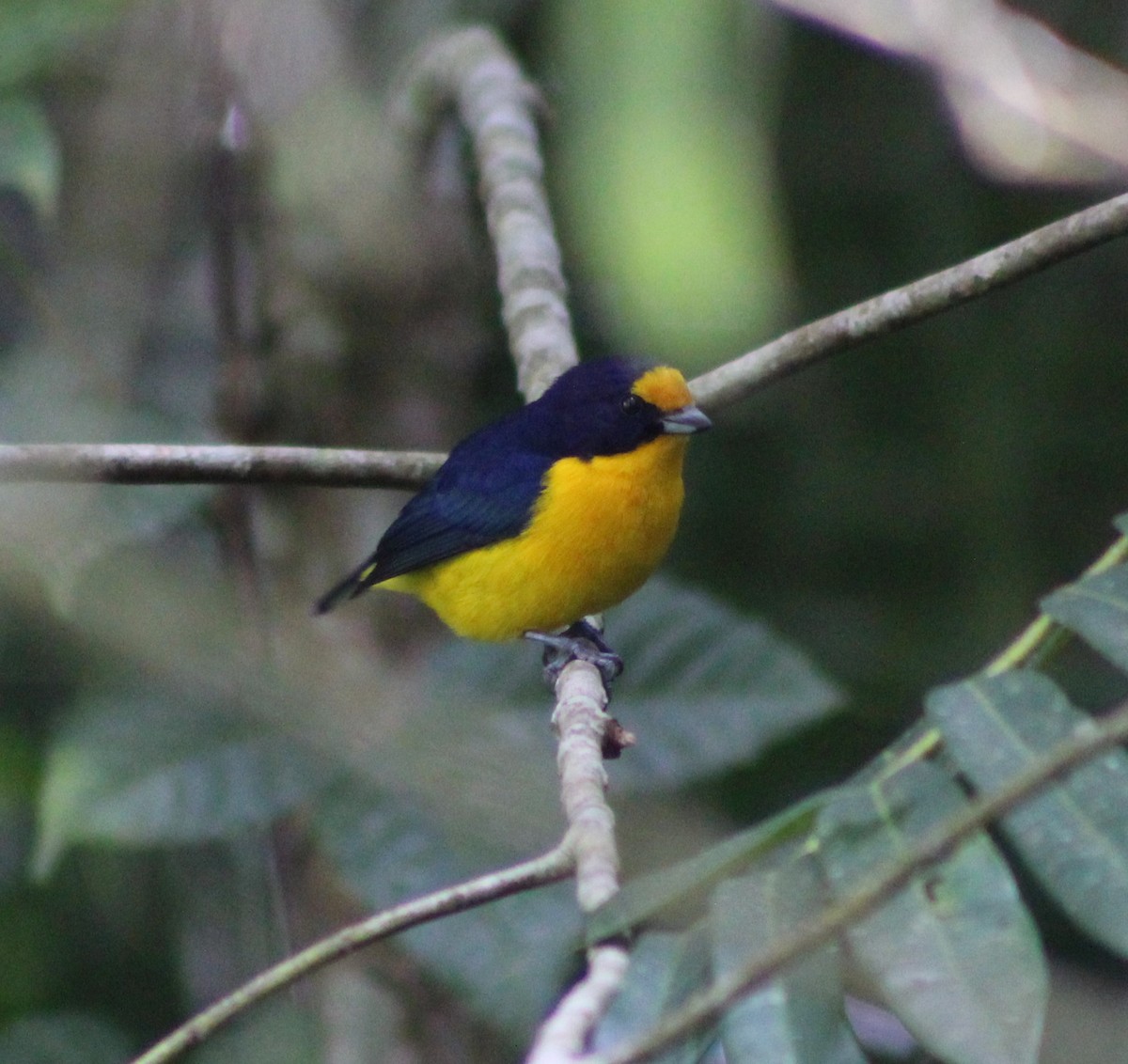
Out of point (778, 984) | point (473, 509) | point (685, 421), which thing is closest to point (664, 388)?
point (685, 421)

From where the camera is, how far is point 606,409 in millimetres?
3428

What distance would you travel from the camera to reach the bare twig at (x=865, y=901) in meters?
1.01

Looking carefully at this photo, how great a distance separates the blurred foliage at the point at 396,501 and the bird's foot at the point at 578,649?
66 mm

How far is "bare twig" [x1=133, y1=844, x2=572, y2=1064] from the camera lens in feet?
5.07

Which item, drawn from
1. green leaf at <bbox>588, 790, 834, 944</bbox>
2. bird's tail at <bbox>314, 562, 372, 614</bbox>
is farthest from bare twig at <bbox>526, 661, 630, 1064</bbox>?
bird's tail at <bbox>314, 562, 372, 614</bbox>

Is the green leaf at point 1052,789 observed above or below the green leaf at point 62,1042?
below

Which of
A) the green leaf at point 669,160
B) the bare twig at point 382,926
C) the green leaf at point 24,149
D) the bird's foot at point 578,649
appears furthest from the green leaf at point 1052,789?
the green leaf at point 24,149

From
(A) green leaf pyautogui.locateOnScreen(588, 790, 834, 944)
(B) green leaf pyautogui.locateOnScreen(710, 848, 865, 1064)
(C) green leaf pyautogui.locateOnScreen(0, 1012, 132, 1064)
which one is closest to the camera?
(B) green leaf pyautogui.locateOnScreen(710, 848, 865, 1064)

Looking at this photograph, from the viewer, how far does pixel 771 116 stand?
442cm

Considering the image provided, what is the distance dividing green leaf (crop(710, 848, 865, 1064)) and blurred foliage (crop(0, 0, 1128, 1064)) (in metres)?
0.04

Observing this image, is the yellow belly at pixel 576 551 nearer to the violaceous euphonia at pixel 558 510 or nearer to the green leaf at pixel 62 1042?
the violaceous euphonia at pixel 558 510

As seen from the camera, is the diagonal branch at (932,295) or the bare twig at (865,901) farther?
the diagonal branch at (932,295)

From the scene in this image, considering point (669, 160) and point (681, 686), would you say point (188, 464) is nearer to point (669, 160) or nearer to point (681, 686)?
point (669, 160)

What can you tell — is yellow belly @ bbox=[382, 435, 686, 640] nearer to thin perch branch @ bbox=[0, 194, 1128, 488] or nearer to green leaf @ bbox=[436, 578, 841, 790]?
green leaf @ bbox=[436, 578, 841, 790]
